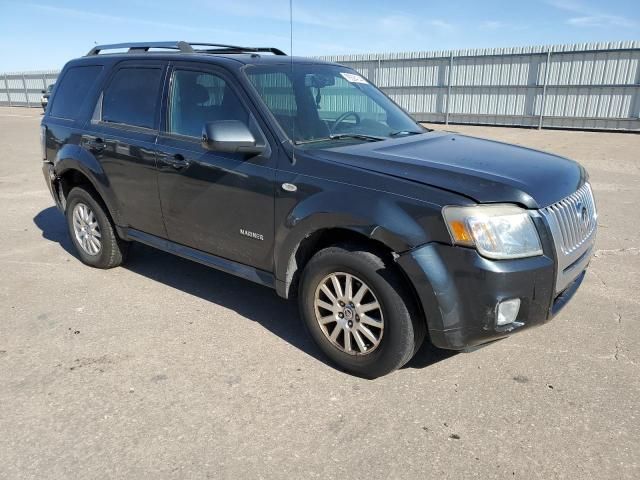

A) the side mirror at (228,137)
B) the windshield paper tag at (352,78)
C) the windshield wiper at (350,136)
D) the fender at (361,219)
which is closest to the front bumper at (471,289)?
the fender at (361,219)

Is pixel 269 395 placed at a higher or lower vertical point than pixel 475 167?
lower

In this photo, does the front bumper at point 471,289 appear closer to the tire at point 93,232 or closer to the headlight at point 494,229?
the headlight at point 494,229

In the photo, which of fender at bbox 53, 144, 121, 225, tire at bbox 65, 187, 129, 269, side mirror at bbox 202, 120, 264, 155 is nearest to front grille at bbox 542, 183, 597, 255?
side mirror at bbox 202, 120, 264, 155

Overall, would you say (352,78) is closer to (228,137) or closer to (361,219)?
(228,137)

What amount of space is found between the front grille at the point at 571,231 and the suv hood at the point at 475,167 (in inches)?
2.5

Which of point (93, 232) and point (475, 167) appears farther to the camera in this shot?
point (93, 232)

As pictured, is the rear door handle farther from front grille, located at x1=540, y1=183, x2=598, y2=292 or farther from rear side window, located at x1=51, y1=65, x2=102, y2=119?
front grille, located at x1=540, y1=183, x2=598, y2=292

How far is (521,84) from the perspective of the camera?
750 inches

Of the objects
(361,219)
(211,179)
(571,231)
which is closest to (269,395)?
(361,219)

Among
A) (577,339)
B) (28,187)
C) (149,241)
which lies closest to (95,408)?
(149,241)

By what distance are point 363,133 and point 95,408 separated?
2.47 m

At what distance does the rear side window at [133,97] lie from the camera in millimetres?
4203

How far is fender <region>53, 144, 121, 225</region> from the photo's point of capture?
4.62 meters

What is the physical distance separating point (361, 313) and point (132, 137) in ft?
8.08
